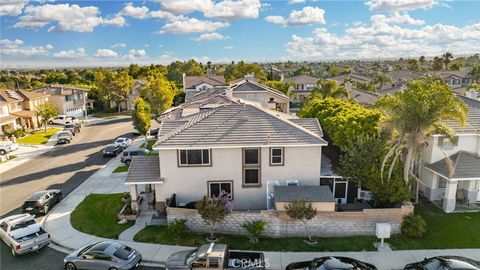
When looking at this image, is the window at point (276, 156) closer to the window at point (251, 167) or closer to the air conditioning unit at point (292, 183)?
the window at point (251, 167)

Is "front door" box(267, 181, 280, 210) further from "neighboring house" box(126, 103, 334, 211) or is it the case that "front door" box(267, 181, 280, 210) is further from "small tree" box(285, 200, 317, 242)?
"small tree" box(285, 200, 317, 242)

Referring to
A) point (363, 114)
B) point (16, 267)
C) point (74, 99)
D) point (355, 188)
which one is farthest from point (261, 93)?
point (74, 99)

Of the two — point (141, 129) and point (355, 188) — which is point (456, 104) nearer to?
point (355, 188)

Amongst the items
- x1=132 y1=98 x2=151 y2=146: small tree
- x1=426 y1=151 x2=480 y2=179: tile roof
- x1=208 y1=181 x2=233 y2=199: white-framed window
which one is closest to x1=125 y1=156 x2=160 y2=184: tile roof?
x1=208 y1=181 x2=233 y2=199: white-framed window

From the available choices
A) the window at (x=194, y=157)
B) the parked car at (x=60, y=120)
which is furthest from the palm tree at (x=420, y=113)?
the parked car at (x=60, y=120)

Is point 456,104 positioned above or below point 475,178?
above

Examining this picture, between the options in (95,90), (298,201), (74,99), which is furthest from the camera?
(95,90)
